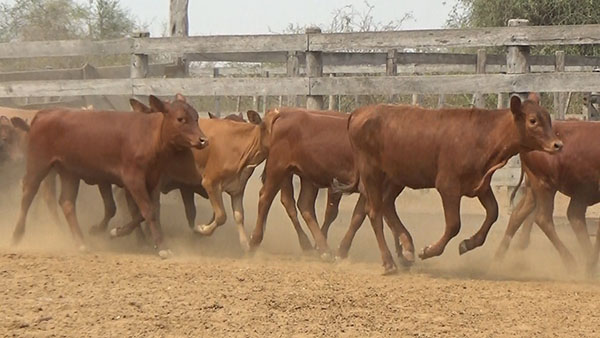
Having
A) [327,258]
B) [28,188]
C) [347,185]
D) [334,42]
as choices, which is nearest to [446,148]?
[347,185]

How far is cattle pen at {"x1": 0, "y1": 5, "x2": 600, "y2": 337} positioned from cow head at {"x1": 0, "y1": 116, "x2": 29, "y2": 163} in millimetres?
571

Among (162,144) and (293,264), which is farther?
(162,144)

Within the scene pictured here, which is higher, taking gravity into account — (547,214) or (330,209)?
(547,214)

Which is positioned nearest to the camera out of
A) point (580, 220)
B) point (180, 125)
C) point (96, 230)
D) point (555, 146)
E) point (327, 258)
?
point (555, 146)

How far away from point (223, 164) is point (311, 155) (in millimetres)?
1185

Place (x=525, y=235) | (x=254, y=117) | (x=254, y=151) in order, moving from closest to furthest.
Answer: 1. (x=525, y=235)
2. (x=254, y=151)
3. (x=254, y=117)

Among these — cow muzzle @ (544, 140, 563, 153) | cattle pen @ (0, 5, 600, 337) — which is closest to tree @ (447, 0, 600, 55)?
cattle pen @ (0, 5, 600, 337)

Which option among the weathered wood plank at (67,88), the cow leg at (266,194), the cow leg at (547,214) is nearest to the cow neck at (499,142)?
the cow leg at (547,214)

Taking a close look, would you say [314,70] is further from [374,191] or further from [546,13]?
A: [546,13]

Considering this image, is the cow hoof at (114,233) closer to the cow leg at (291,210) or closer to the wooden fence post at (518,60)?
the cow leg at (291,210)

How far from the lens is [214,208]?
10.8 meters

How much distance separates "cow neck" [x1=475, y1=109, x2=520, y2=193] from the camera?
876 centimetres

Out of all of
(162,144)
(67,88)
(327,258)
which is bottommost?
(327,258)

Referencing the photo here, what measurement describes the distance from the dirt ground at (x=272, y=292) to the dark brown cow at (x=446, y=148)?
605 millimetres
